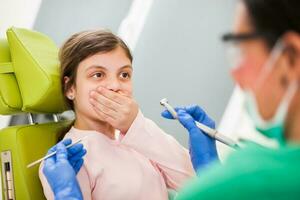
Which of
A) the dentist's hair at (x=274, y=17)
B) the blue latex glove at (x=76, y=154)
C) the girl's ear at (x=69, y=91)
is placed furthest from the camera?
the girl's ear at (x=69, y=91)

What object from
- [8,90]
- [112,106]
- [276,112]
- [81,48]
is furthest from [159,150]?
[276,112]

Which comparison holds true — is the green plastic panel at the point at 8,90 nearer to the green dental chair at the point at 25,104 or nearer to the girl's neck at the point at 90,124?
the green dental chair at the point at 25,104

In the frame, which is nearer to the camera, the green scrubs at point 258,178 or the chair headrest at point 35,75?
the green scrubs at point 258,178

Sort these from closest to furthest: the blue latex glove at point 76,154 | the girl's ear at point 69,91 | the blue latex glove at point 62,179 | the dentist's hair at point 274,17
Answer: the dentist's hair at point 274,17
the blue latex glove at point 62,179
the blue latex glove at point 76,154
the girl's ear at point 69,91

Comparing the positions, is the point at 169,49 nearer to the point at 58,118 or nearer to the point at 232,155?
the point at 58,118

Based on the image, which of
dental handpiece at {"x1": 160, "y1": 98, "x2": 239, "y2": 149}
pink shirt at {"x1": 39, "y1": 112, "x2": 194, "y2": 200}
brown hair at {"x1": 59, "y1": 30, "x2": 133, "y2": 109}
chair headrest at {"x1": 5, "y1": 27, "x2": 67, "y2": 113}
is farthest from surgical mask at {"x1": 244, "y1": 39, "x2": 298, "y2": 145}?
chair headrest at {"x1": 5, "y1": 27, "x2": 67, "y2": 113}

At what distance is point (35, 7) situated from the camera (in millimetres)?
2691

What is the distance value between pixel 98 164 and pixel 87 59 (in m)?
0.39

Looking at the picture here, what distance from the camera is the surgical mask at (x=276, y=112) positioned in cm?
76

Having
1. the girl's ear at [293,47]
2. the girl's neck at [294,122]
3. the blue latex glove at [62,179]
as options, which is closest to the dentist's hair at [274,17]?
the girl's ear at [293,47]

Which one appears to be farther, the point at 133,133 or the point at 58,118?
the point at 58,118

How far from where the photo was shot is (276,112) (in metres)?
0.78

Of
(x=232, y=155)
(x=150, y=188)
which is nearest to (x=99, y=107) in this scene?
(x=150, y=188)

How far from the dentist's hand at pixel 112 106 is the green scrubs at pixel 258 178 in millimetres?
857
